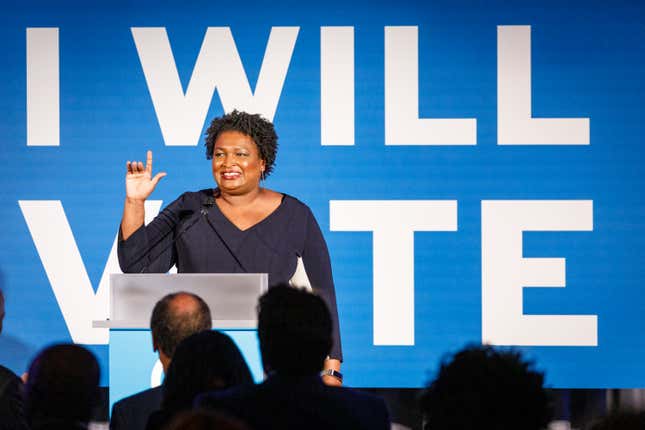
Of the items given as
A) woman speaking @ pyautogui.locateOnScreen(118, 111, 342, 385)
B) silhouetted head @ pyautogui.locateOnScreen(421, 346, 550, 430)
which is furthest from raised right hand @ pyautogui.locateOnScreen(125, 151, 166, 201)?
silhouetted head @ pyautogui.locateOnScreen(421, 346, 550, 430)

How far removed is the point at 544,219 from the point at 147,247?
223 centimetres

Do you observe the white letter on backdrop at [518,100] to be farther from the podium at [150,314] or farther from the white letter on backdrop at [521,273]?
the podium at [150,314]

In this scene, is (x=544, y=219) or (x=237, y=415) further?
(x=544, y=219)

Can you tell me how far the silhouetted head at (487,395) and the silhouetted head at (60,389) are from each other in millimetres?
740

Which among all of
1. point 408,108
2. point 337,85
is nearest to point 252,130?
point 337,85

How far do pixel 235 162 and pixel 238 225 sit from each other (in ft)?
0.89

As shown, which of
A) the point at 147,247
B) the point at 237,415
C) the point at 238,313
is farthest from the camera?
the point at 147,247

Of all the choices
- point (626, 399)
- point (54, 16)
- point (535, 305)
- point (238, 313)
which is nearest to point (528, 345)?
point (535, 305)

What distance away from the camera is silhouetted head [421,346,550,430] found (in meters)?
1.74

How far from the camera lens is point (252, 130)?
3982 mm

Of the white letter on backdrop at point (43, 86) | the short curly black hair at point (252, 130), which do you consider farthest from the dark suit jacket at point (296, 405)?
the white letter on backdrop at point (43, 86)

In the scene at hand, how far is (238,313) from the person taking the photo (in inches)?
121

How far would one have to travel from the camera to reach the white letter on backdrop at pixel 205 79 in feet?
16.2

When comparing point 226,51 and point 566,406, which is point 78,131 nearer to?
point 226,51
